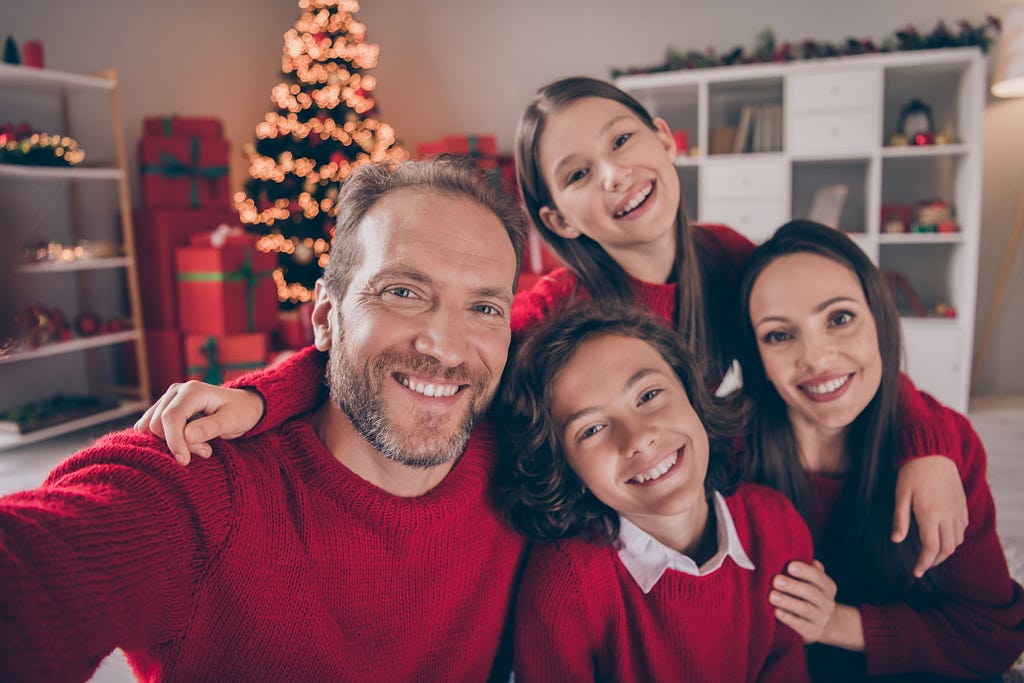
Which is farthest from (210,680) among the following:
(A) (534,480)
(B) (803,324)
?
(B) (803,324)

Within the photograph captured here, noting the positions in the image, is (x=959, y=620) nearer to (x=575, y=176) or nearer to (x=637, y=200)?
(x=637, y=200)

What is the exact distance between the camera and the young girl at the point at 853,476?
1.33m

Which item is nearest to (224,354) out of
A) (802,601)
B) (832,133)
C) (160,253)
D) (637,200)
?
(160,253)

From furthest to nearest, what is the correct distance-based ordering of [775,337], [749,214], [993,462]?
1. [749,214]
2. [993,462]
3. [775,337]

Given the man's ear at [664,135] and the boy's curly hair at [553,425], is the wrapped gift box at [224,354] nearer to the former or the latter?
the man's ear at [664,135]

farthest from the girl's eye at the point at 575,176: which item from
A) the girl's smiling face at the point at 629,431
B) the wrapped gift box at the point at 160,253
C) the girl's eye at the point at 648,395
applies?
the wrapped gift box at the point at 160,253

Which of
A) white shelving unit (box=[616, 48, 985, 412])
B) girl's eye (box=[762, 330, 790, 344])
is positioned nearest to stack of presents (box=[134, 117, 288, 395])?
white shelving unit (box=[616, 48, 985, 412])

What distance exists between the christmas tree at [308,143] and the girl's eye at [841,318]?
3890 millimetres

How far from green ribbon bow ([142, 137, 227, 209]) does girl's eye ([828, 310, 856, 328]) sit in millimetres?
4185

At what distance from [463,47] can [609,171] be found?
462 cm

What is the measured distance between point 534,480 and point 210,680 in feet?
1.85

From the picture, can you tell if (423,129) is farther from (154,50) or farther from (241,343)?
(241,343)

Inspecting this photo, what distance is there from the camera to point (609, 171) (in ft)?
5.37

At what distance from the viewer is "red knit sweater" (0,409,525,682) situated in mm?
768
